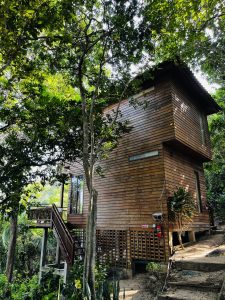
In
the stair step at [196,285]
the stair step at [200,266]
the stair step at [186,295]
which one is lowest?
the stair step at [186,295]

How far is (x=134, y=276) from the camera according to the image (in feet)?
30.2

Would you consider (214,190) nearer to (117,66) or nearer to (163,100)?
(163,100)

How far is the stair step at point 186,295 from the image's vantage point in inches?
197

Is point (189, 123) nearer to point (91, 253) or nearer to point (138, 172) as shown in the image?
point (138, 172)

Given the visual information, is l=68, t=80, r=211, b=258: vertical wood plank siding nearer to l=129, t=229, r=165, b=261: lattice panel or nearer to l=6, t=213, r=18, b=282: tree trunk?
l=129, t=229, r=165, b=261: lattice panel

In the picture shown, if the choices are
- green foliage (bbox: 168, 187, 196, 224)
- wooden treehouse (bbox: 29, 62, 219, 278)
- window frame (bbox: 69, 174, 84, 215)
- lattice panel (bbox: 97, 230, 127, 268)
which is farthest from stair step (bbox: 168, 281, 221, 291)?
window frame (bbox: 69, 174, 84, 215)

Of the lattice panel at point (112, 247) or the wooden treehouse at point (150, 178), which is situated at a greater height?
the wooden treehouse at point (150, 178)

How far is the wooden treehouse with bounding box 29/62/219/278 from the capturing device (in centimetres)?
942

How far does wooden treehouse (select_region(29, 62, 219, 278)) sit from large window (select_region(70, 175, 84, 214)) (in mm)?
484

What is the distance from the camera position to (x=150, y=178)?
394 inches

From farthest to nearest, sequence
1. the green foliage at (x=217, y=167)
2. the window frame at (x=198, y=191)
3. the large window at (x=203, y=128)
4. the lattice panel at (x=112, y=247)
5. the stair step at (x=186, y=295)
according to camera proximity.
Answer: the green foliage at (x=217, y=167) → the large window at (x=203, y=128) → the window frame at (x=198, y=191) → the lattice panel at (x=112, y=247) → the stair step at (x=186, y=295)

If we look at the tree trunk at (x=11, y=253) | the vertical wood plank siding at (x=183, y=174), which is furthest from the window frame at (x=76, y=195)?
the vertical wood plank siding at (x=183, y=174)

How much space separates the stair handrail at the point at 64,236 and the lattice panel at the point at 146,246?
2.54 m

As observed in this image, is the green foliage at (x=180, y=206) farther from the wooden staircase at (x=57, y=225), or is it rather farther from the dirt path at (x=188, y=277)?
the wooden staircase at (x=57, y=225)
